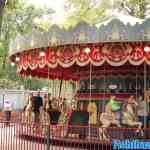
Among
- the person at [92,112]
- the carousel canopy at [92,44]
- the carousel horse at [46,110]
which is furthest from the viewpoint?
the carousel horse at [46,110]

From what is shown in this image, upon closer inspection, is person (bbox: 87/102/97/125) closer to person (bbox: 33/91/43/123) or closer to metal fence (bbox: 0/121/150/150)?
metal fence (bbox: 0/121/150/150)

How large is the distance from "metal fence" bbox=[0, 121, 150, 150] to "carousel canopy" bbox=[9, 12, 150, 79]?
2.34 m

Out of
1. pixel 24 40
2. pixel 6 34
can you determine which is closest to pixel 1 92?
pixel 6 34

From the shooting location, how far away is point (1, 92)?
46.0 m

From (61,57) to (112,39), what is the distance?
263 cm

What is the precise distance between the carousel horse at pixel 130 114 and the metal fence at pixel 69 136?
1.27 metres

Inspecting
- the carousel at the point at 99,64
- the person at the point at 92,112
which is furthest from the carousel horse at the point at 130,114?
the person at the point at 92,112

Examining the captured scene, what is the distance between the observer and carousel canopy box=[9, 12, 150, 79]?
14.5 meters

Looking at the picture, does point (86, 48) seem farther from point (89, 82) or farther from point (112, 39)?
point (89, 82)

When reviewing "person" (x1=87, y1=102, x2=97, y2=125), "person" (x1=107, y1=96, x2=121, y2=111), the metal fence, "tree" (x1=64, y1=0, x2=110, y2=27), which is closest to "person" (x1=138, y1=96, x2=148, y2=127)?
"person" (x1=107, y1=96, x2=121, y2=111)

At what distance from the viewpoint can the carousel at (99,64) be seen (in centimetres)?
1462

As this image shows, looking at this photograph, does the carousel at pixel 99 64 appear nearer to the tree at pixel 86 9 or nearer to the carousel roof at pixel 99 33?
the carousel roof at pixel 99 33

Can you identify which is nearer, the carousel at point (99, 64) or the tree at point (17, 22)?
the carousel at point (99, 64)

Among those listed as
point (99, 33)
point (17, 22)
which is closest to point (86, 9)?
point (17, 22)
